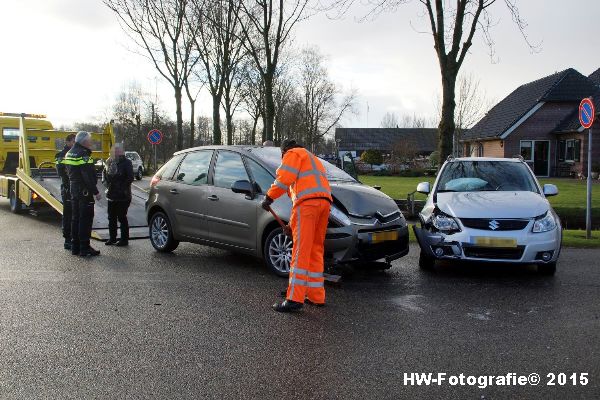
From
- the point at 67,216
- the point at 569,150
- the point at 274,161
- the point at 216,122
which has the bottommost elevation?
the point at 67,216

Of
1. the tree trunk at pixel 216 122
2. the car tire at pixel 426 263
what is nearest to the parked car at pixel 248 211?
the car tire at pixel 426 263

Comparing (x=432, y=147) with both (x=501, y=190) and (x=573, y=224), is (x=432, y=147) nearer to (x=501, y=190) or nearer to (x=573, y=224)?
(x=573, y=224)

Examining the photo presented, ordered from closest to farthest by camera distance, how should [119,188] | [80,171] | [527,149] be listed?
[80,171]
[119,188]
[527,149]

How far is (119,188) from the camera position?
10.2 m

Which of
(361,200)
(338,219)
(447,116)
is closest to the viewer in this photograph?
(338,219)

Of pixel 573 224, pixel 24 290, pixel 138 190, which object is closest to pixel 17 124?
pixel 138 190

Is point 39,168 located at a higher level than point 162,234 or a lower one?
higher

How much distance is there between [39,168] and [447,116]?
10171mm

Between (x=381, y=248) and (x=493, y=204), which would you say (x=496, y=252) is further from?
(x=381, y=248)

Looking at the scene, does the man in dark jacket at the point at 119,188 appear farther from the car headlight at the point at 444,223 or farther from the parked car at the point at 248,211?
the car headlight at the point at 444,223

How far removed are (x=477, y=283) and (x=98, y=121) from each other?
2232 inches

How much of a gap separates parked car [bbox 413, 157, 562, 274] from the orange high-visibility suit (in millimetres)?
2213

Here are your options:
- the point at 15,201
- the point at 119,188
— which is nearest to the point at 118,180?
the point at 119,188

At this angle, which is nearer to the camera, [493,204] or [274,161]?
[493,204]
